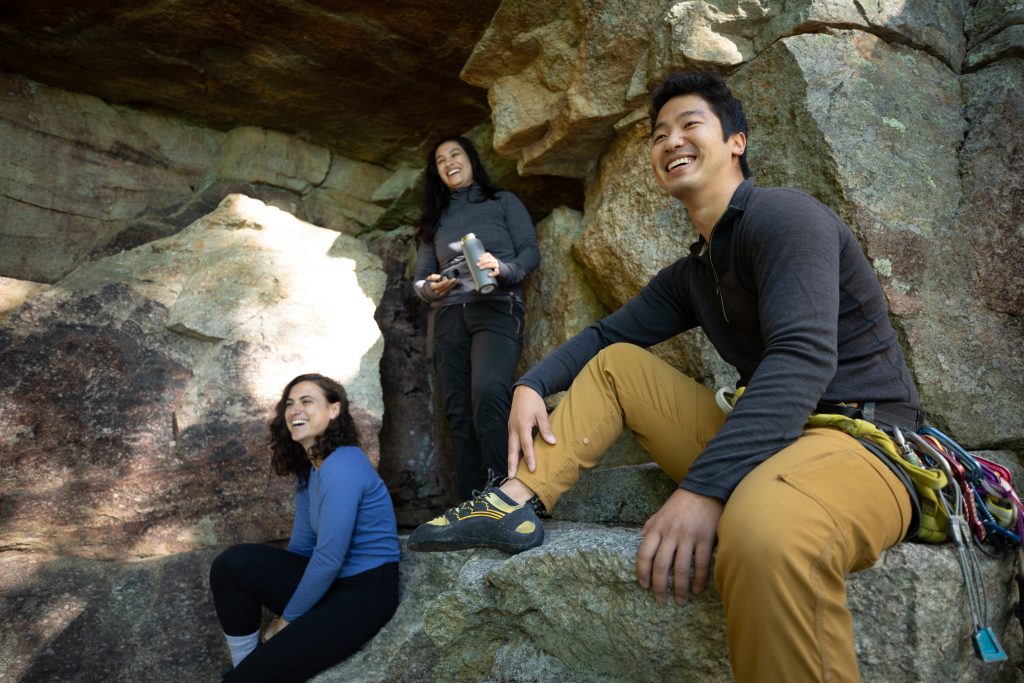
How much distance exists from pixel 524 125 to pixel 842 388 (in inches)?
117

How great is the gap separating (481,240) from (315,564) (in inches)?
83.1

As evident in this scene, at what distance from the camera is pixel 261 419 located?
12.9ft

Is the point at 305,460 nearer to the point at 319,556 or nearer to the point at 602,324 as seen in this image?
the point at 319,556

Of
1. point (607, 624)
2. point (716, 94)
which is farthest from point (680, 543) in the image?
point (716, 94)

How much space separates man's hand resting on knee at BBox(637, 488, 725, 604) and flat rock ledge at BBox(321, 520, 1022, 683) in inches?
4.4

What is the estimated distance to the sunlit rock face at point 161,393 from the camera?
11.8 ft

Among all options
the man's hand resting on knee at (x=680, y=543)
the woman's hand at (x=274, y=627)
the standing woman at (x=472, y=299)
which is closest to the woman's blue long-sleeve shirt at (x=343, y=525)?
the woman's hand at (x=274, y=627)

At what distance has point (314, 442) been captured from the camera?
132 inches

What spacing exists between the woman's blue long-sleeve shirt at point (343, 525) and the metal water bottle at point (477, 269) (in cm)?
100

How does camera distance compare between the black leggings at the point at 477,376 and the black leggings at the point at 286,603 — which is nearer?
the black leggings at the point at 286,603

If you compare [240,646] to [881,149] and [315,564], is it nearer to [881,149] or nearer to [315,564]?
[315,564]

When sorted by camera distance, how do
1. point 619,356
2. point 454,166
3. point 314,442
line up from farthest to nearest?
point 454,166
point 314,442
point 619,356

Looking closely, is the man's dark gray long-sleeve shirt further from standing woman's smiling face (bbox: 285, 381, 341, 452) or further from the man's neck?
standing woman's smiling face (bbox: 285, 381, 341, 452)

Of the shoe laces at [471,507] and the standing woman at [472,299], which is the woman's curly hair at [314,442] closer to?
the standing woman at [472,299]
